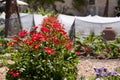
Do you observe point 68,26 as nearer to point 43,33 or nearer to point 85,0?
point 43,33

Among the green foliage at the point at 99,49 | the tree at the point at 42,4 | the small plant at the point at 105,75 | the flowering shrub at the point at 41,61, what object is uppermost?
the flowering shrub at the point at 41,61

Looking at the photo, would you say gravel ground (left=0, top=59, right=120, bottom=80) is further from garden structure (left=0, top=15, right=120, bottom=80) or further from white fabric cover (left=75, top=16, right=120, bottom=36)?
white fabric cover (left=75, top=16, right=120, bottom=36)

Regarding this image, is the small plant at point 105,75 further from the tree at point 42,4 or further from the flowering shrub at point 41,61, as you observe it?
the tree at point 42,4

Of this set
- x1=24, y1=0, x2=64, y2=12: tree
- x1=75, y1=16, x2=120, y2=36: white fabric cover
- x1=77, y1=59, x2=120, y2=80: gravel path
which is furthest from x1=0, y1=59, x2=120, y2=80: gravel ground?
x1=24, y1=0, x2=64, y2=12: tree

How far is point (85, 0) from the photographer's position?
154 feet

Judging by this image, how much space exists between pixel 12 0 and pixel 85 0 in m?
26.0

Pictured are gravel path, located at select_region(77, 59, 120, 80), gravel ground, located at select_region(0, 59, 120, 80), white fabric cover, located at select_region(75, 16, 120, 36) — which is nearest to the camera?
gravel ground, located at select_region(0, 59, 120, 80)

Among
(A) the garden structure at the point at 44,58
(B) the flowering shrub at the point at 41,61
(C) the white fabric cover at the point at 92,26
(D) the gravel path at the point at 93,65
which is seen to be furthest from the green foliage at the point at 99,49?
(B) the flowering shrub at the point at 41,61

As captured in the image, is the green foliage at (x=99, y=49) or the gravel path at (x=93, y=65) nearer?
the gravel path at (x=93, y=65)

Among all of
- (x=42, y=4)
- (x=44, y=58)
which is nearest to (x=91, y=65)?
(x=44, y=58)

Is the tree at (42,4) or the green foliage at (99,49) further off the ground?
the green foliage at (99,49)

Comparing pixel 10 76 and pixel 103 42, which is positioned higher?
pixel 10 76

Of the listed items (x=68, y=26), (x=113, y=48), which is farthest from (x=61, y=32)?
(x=68, y=26)

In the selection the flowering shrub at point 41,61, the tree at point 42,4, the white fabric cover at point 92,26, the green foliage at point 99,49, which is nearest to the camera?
the flowering shrub at point 41,61
